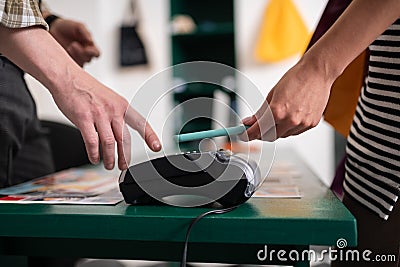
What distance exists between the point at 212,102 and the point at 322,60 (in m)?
0.17

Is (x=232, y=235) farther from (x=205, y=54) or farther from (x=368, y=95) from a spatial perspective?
(x=205, y=54)

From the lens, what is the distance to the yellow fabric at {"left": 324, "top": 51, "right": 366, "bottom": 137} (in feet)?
3.56

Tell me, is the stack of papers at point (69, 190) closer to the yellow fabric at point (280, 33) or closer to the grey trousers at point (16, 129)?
the grey trousers at point (16, 129)

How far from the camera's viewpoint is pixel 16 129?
1.16 m

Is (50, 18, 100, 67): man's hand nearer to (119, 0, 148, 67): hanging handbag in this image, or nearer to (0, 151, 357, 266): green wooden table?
(0, 151, 357, 266): green wooden table

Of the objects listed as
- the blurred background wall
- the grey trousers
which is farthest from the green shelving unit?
the grey trousers

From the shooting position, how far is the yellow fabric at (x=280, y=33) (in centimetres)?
294

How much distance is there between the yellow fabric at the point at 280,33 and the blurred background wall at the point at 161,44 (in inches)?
1.8

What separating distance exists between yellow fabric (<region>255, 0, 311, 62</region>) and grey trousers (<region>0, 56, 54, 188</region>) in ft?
6.04

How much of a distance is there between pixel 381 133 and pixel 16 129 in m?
0.74

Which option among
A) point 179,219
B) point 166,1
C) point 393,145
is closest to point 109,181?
point 179,219

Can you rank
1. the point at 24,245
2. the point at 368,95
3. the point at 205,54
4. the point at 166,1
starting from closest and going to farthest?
the point at 24,245 → the point at 368,95 → the point at 166,1 → the point at 205,54

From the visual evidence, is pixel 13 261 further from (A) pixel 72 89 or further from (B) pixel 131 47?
(B) pixel 131 47

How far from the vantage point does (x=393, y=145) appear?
79 cm
